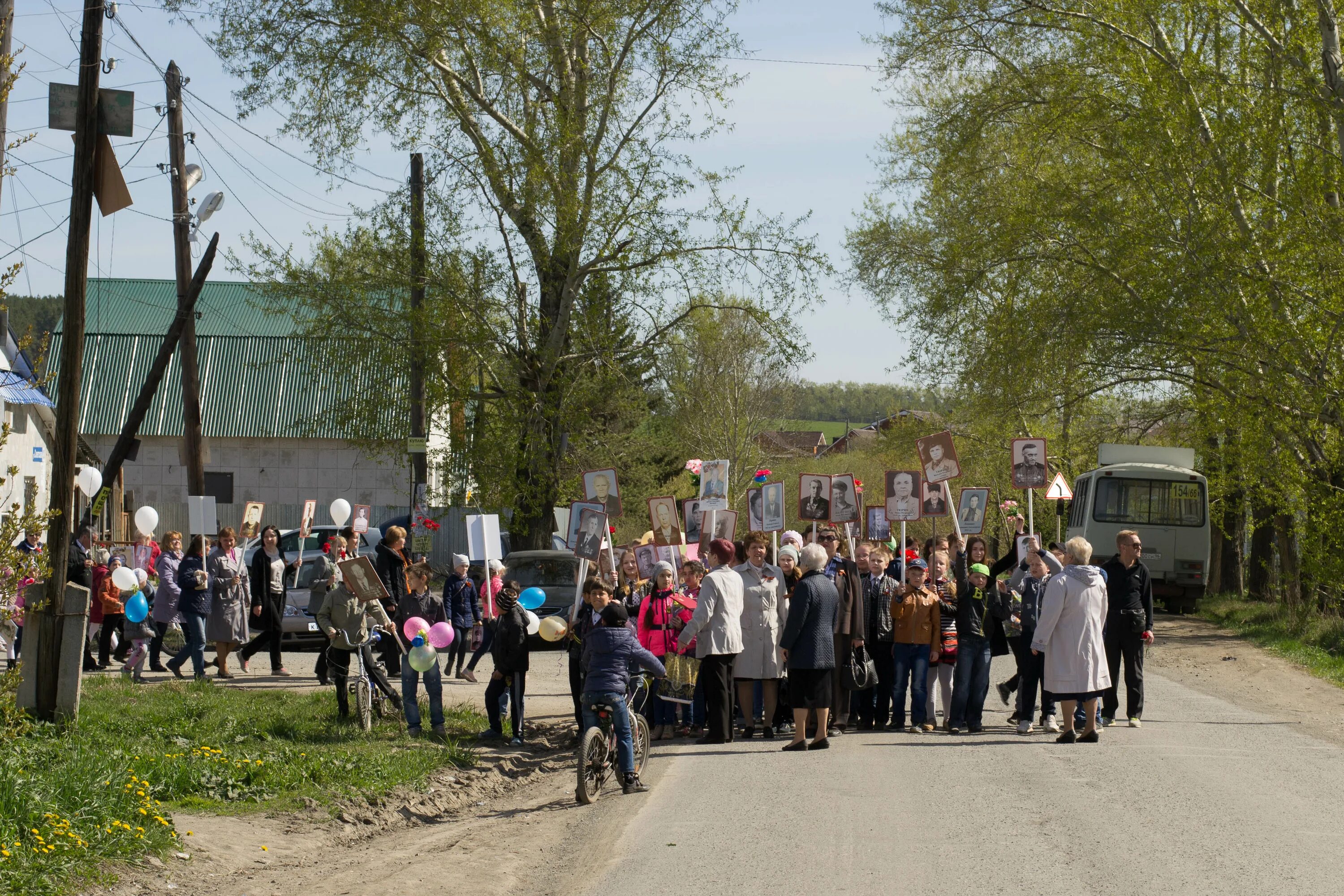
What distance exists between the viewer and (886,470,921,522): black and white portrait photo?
63.4 ft

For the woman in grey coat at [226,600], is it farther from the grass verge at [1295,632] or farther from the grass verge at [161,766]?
the grass verge at [1295,632]

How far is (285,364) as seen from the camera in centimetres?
5288

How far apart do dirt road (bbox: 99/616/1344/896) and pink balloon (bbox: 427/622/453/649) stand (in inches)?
51.9

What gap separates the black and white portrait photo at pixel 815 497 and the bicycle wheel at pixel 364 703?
901cm

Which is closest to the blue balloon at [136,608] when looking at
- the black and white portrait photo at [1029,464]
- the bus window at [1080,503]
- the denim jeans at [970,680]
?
the denim jeans at [970,680]

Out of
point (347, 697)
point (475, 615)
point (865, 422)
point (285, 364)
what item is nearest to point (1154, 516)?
point (475, 615)

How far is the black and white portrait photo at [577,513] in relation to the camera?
16828 millimetres

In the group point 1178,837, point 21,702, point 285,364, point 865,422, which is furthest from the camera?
point 865,422

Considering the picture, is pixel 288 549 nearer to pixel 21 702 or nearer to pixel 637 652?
pixel 21 702

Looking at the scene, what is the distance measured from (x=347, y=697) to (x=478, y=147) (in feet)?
43.4

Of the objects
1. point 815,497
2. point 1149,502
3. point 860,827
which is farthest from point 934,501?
point 1149,502

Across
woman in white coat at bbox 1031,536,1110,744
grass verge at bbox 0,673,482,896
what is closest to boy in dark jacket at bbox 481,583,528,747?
grass verge at bbox 0,673,482,896

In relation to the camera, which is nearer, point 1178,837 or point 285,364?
point 1178,837

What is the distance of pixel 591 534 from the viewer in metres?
16.6
